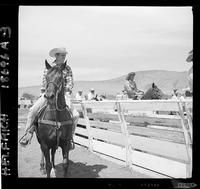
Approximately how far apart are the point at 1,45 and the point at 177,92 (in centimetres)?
178

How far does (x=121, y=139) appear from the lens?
488 centimetres

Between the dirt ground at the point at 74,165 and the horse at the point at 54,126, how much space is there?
54 mm

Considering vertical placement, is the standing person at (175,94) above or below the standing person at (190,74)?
below

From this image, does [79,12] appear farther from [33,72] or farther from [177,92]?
[177,92]

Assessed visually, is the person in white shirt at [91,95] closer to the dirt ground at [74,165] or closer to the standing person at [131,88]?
the standing person at [131,88]

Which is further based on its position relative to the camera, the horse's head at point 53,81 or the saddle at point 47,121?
the saddle at point 47,121

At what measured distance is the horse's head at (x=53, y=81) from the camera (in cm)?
409

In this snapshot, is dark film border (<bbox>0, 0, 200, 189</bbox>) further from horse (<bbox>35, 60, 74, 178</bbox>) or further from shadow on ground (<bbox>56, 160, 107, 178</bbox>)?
horse (<bbox>35, 60, 74, 178</bbox>)

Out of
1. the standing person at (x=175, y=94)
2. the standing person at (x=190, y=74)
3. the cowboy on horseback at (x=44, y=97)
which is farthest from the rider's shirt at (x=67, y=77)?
the standing person at (x=190, y=74)

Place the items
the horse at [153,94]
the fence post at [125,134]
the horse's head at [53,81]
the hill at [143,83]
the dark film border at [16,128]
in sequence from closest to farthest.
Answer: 1. the dark film border at [16,128]
2. the hill at [143,83]
3. the horse's head at [53,81]
4. the horse at [153,94]
5. the fence post at [125,134]

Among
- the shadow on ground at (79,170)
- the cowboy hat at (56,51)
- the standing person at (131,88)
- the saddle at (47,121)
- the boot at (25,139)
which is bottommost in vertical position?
the shadow on ground at (79,170)

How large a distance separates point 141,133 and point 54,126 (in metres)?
1.05

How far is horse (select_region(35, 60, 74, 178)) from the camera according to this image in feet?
13.7

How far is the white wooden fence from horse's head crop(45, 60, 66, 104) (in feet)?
0.91
